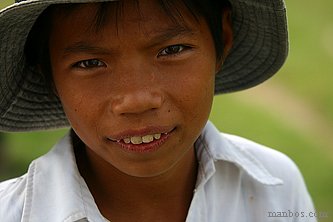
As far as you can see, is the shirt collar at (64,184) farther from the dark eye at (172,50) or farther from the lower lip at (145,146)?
the dark eye at (172,50)

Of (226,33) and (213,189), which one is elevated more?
(226,33)

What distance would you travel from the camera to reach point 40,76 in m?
2.07

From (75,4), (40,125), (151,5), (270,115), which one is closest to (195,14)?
(151,5)

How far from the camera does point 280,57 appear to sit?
217 centimetres

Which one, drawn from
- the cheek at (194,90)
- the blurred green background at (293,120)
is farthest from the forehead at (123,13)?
the blurred green background at (293,120)

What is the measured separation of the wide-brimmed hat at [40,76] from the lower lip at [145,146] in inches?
14.7

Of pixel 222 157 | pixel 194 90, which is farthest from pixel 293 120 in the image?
pixel 194 90

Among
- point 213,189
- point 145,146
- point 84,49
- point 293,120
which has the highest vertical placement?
point 84,49

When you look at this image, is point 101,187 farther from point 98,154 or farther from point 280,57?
point 280,57

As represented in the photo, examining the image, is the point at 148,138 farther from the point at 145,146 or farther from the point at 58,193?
the point at 58,193

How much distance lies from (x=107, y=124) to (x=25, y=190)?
0.30 meters

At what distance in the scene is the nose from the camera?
1.73 m

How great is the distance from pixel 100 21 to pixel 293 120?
12.0 ft

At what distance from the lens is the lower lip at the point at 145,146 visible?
1.81 metres
